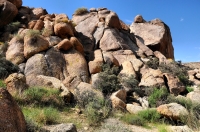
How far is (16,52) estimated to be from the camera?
1394 cm

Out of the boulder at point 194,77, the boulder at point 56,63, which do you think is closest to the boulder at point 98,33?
the boulder at point 56,63

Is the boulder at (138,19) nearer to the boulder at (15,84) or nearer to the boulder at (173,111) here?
the boulder at (173,111)

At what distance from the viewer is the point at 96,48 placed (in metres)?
18.2

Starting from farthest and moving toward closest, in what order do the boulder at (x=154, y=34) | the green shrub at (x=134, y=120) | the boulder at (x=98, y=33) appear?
the boulder at (x=154, y=34) → the boulder at (x=98, y=33) → the green shrub at (x=134, y=120)

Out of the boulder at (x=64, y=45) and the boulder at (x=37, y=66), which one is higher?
the boulder at (x=64, y=45)

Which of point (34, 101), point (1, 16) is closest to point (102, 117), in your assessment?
point (34, 101)

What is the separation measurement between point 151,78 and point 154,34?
30.7ft

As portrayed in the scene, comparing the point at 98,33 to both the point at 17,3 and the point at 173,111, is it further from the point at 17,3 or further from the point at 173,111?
the point at 173,111

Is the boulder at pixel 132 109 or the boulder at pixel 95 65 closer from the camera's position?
the boulder at pixel 132 109

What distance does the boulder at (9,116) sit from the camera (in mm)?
3971

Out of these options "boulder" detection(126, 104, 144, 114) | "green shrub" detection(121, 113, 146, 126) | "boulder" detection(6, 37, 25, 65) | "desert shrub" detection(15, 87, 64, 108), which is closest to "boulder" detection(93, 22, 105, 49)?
"boulder" detection(6, 37, 25, 65)

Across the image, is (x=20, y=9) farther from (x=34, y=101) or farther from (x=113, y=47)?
(x=34, y=101)

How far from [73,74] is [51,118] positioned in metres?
6.85

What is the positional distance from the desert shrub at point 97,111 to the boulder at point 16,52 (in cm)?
723
